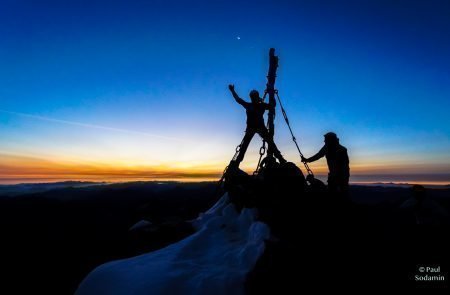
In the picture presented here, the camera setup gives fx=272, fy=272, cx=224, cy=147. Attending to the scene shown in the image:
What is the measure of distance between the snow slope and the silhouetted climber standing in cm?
312

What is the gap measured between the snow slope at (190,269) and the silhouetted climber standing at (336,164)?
312 cm

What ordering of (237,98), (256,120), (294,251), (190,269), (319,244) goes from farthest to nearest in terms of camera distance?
(256,120) < (237,98) < (319,244) < (190,269) < (294,251)

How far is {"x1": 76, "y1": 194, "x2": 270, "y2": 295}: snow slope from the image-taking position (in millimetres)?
5492

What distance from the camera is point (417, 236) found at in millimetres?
12641

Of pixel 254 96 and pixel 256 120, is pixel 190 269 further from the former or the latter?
pixel 254 96

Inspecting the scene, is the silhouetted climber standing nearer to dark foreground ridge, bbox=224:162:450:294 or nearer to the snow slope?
dark foreground ridge, bbox=224:162:450:294

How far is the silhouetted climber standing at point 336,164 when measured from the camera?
30.5 ft

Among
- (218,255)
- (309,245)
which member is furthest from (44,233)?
(309,245)

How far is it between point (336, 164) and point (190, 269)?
19.5ft

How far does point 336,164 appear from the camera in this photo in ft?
30.5

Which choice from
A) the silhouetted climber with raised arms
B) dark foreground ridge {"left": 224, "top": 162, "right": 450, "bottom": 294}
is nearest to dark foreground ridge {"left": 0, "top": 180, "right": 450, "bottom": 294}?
dark foreground ridge {"left": 224, "top": 162, "right": 450, "bottom": 294}

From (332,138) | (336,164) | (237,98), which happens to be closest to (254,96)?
(237,98)

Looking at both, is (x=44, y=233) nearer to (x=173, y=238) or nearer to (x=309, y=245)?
(x=173, y=238)

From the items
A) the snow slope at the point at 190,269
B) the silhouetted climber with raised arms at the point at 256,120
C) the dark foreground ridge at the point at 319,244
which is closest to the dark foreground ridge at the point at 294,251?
the dark foreground ridge at the point at 319,244
